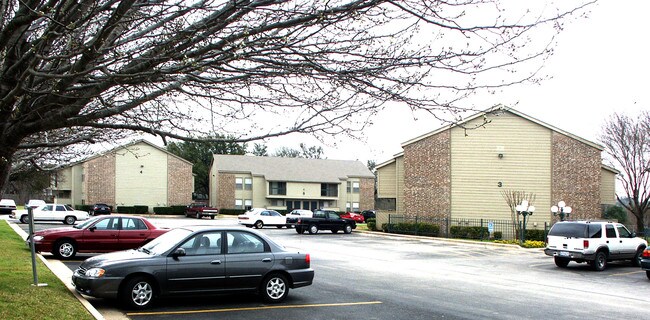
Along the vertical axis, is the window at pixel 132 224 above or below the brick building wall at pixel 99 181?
below

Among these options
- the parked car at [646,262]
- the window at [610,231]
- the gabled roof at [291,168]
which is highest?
the gabled roof at [291,168]

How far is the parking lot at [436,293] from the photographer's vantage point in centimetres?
1127

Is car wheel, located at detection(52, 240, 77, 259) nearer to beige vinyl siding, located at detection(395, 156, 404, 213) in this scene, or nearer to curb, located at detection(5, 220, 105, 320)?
curb, located at detection(5, 220, 105, 320)

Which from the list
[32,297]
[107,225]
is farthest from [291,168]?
[32,297]

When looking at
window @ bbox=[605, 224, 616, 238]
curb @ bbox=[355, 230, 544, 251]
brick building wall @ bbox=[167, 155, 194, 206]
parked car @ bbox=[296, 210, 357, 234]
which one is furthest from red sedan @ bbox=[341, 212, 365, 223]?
window @ bbox=[605, 224, 616, 238]

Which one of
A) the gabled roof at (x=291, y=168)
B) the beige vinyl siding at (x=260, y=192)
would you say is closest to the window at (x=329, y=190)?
the gabled roof at (x=291, y=168)

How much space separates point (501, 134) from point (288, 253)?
1117 inches

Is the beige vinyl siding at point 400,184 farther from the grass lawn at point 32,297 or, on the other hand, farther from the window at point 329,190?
the window at point 329,190

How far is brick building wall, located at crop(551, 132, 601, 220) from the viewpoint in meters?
37.3

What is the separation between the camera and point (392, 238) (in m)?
37.8

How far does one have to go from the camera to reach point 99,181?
68312 mm

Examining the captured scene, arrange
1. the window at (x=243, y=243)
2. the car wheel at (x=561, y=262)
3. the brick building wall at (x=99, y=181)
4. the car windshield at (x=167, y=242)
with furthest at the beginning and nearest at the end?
the brick building wall at (x=99, y=181) → the car wheel at (x=561, y=262) → the window at (x=243, y=243) → the car windshield at (x=167, y=242)

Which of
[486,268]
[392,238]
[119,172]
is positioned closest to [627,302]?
[486,268]

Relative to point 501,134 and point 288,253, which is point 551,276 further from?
point 501,134
